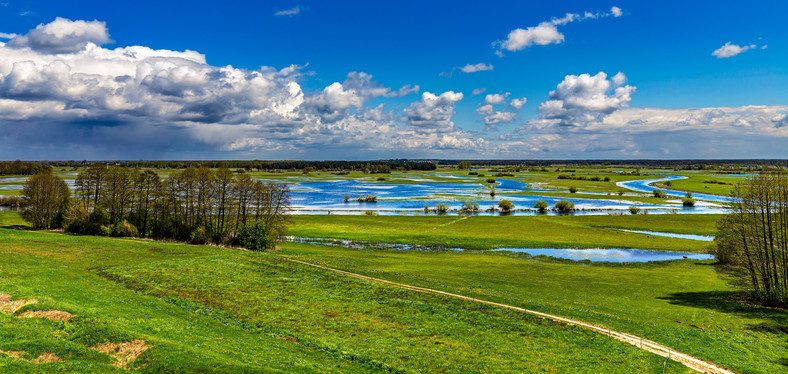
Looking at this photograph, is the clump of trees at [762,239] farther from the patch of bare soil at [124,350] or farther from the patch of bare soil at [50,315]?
the patch of bare soil at [50,315]

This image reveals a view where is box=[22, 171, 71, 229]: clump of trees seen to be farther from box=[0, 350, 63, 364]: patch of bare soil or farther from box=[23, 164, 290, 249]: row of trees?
box=[0, 350, 63, 364]: patch of bare soil

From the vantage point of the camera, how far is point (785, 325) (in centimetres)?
2473

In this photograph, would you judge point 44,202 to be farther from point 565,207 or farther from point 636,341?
point 565,207

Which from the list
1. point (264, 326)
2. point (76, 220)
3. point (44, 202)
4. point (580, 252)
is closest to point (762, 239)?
point (580, 252)

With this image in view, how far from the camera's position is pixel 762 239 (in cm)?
3247

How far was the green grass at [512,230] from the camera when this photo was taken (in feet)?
197

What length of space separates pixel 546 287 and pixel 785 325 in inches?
592

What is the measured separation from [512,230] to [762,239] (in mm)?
41676

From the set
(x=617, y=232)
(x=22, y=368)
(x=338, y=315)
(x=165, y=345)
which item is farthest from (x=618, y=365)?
(x=617, y=232)

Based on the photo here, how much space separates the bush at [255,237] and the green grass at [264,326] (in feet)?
48.9

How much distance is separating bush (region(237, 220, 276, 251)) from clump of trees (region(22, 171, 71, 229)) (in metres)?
27.3

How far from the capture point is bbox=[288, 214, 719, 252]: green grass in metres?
60.0

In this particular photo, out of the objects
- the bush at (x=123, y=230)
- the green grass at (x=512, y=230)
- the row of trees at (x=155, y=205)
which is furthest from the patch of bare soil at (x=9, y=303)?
the green grass at (x=512, y=230)

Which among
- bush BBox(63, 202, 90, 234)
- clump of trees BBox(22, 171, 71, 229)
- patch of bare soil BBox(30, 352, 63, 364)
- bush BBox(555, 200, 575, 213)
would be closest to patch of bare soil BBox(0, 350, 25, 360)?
patch of bare soil BBox(30, 352, 63, 364)
